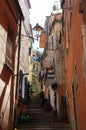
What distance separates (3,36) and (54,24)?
13301 mm

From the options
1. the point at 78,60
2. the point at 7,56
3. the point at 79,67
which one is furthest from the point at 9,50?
the point at 79,67

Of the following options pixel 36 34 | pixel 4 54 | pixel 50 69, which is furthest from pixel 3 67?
pixel 50 69

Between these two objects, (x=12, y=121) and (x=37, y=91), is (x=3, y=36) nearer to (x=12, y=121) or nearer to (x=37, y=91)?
(x=12, y=121)

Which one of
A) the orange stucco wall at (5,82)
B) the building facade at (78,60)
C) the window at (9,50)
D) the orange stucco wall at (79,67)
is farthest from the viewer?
the window at (9,50)

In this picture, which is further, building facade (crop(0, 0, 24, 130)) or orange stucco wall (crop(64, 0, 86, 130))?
building facade (crop(0, 0, 24, 130))

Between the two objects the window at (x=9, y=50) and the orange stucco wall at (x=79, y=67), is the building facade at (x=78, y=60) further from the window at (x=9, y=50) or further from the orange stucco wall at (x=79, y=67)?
the window at (x=9, y=50)

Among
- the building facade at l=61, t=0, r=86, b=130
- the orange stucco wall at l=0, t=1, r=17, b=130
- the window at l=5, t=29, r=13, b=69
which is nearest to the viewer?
the building facade at l=61, t=0, r=86, b=130

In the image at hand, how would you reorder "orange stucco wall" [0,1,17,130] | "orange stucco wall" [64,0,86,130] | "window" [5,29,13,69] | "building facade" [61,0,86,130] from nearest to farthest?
"building facade" [61,0,86,130] → "orange stucco wall" [64,0,86,130] → "orange stucco wall" [0,1,17,130] → "window" [5,29,13,69]

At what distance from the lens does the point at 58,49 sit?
20438 mm

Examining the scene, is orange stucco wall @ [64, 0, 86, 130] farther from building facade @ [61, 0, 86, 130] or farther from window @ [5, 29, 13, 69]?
window @ [5, 29, 13, 69]

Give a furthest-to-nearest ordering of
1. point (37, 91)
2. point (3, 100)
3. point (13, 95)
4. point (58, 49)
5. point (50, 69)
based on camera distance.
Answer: point (37, 91)
point (50, 69)
point (58, 49)
point (13, 95)
point (3, 100)

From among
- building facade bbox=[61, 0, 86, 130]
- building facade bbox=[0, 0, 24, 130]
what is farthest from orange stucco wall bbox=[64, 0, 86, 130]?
building facade bbox=[0, 0, 24, 130]

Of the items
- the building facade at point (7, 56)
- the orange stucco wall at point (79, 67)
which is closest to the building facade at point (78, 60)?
the orange stucco wall at point (79, 67)

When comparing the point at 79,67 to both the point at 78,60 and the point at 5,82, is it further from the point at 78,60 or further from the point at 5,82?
the point at 5,82
